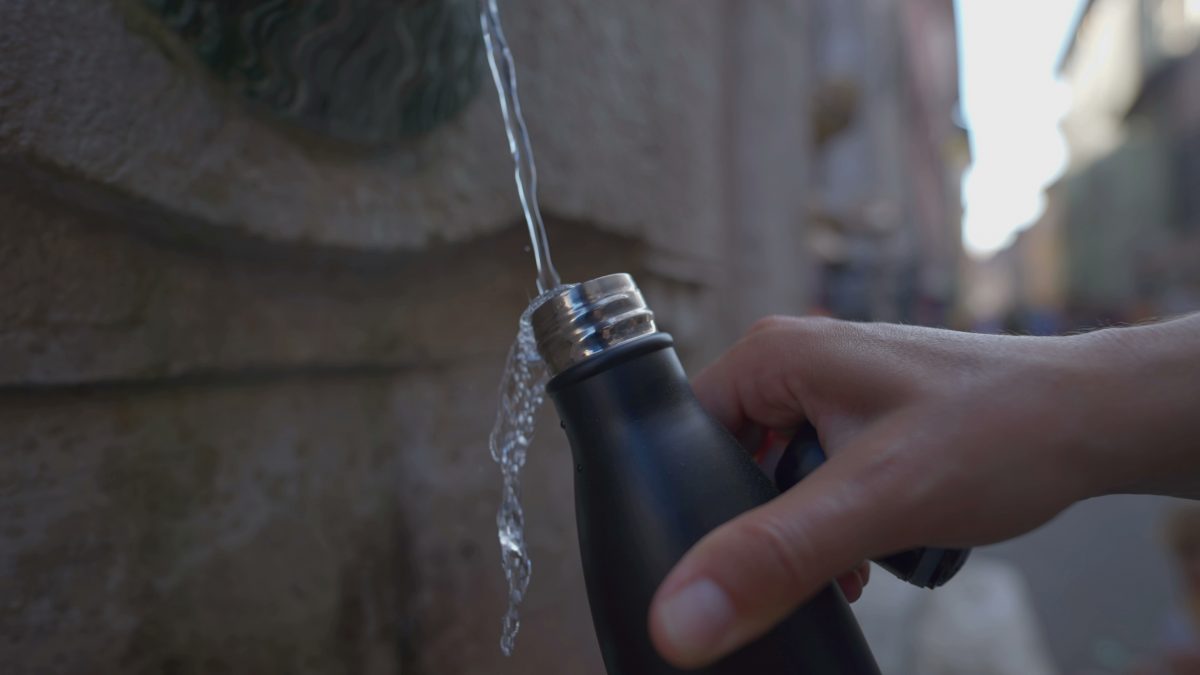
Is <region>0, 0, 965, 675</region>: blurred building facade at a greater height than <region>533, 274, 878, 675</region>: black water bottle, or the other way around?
<region>0, 0, 965, 675</region>: blurred building facade

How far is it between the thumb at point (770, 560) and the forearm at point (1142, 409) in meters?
0.13

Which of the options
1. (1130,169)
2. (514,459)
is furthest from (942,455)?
(1130,169)

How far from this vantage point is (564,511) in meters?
0.78

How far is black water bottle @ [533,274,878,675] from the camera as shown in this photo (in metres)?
0.36

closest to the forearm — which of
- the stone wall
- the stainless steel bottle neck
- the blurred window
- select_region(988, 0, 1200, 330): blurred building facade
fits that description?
the stainless steel bottle neck

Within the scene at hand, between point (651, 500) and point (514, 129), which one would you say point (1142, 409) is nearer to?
point (651, 500)

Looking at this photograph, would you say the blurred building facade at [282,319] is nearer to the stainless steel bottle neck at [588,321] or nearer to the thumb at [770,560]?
the stainless steel bottle neck at [588,321]

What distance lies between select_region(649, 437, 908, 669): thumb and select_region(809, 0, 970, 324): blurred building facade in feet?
6.77

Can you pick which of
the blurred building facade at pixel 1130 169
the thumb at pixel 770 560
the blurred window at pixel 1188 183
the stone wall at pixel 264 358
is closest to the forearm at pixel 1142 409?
the thumb at pixel 770 560

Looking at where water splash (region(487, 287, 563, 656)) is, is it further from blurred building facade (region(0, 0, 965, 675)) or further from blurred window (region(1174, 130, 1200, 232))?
blurred window (region(1174, 130, 1200, 232))

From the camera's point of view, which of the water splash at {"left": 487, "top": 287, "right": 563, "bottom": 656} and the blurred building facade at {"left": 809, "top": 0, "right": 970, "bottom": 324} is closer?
the water splash at {"left": 487, "top": 287, "right": 563, "bottom": 656}

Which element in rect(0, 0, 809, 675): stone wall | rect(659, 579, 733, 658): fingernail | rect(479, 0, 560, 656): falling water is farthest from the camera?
rect(479, 0, 560, 656): falling water

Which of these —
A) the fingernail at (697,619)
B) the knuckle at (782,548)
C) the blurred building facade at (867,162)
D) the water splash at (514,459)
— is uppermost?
the blurred building facade at (867,162)

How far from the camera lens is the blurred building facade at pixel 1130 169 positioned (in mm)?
8938
